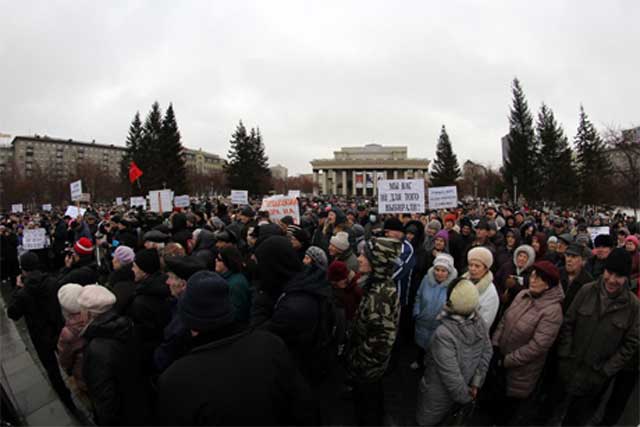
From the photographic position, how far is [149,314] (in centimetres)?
280

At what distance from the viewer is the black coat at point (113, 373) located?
7.52ft

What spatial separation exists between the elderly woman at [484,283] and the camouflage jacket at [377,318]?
1009 millimetres

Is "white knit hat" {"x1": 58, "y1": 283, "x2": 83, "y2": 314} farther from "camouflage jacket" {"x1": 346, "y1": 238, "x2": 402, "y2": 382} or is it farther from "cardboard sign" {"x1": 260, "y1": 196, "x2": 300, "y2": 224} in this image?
"cardboard sign" {"x1": 260, "y1": 196, "x2": 300, "y2": 224}

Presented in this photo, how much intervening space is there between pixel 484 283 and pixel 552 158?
139ft

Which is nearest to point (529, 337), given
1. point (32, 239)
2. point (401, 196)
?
point (401, 196)

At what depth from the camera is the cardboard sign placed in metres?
7.68

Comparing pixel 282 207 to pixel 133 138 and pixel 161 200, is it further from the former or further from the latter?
pixel 133 138

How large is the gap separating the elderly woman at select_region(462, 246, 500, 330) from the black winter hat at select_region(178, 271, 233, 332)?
2594mm

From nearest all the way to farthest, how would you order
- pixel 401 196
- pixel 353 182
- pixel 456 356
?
pixel 456 356 → pixel 401 196 → pixel 353 182

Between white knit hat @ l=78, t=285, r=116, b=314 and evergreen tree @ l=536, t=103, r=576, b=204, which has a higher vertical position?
evergreen tree @ l=536, t=103, r=576, b=204

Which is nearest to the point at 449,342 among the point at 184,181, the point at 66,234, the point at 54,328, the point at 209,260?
the point at 209,260

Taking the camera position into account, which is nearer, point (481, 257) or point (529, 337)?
point (529, 337)

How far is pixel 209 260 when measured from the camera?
15.4 ft

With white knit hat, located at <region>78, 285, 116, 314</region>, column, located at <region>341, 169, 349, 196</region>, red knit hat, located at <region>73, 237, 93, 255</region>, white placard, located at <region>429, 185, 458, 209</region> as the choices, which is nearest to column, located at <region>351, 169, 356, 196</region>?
column, located at <region>341, 169, 349, 196</region>
